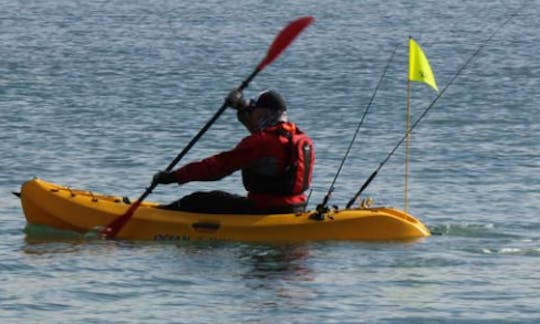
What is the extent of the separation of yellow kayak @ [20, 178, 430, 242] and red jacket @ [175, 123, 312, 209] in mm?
323

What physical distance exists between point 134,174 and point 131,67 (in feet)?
42.1

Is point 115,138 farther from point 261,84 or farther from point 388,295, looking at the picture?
point 388,295

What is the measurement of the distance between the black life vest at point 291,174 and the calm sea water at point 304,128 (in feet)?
1.68

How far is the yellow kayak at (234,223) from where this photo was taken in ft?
51.0

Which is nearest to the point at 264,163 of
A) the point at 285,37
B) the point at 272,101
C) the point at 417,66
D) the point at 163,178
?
the point at 272,101

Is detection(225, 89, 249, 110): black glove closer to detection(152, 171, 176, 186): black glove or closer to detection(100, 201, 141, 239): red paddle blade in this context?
detection(152, 171, 176, 186): black glove

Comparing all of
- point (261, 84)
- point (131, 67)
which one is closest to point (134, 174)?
point (261, 84)

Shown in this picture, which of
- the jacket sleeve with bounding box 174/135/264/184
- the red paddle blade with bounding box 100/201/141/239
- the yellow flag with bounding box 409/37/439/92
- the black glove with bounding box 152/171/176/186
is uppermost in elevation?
the yellow flag with bounding box 409/37/439/92

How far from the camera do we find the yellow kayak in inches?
612

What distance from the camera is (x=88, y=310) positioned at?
43.0ft

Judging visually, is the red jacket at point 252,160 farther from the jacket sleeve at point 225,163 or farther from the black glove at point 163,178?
the black glove at point 163,178

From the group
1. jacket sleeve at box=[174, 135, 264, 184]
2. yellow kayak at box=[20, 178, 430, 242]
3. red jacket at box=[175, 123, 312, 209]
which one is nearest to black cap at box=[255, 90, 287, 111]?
red jacket at box=[175, 123, 312, 209]

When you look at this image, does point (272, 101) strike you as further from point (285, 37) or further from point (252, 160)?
point (285, 37)

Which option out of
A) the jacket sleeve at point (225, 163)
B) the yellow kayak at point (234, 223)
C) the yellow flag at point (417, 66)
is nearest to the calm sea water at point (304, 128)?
the yellow kayak at point (234, 223)
